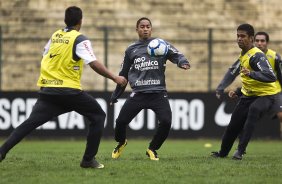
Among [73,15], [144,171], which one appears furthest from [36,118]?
[144,171]

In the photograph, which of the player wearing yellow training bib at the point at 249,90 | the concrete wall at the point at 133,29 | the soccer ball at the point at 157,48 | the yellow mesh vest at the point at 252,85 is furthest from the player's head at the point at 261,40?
the concrete wall at the point at 133,29

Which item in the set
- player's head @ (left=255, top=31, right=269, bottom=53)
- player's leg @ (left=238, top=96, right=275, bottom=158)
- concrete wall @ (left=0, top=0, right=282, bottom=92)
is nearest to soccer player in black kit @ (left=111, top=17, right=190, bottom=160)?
player's leg @ (left=238, top=96, right=275, bottom=158)

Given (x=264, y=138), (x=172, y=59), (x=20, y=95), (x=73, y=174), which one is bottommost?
(x=264, y=138)

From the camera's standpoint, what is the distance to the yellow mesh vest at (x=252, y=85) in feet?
39.8

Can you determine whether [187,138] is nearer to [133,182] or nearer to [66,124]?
[66,124]

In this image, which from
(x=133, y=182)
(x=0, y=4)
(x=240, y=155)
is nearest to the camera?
(x=133, y=182)

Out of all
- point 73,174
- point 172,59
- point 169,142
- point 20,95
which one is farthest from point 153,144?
point 20,95

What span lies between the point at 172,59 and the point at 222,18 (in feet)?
43.8

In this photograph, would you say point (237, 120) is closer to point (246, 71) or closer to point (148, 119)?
point (246, 71)

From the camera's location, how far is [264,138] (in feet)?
70.0

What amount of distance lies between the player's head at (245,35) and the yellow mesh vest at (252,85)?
4.8 inches

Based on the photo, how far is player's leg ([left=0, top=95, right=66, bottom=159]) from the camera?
10273 mm

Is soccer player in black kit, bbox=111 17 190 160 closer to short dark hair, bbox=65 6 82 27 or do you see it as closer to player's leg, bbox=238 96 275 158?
player's leg, bbox=238 96 275 158

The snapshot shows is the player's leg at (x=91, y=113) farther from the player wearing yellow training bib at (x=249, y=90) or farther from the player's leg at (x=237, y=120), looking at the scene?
the player's leg at (x=237, y=120)
